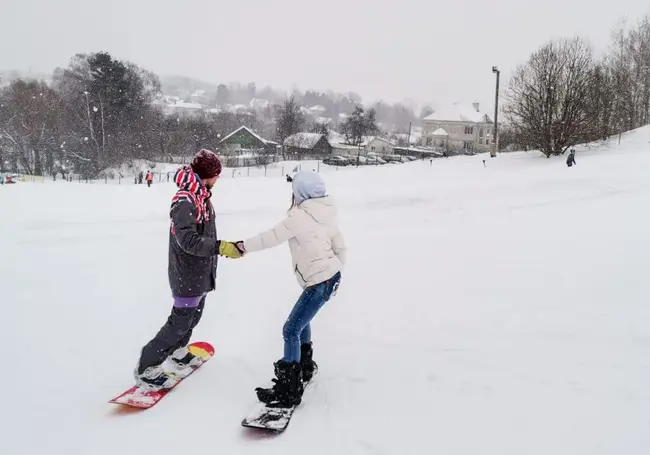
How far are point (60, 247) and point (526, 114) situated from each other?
27.4 metres

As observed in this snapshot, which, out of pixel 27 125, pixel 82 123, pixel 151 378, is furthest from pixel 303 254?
pixel 27 125

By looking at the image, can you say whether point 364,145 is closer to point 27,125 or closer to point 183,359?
point 27,125

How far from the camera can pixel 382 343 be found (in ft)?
15.5

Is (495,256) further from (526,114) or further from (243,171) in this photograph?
(243,171)

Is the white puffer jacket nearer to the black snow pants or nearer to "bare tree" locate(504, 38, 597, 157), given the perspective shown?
the black snow pants

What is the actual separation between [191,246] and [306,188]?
0.96m

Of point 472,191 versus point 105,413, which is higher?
point 472,191

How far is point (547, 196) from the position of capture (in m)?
14.9

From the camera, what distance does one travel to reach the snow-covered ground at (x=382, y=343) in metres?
3.17

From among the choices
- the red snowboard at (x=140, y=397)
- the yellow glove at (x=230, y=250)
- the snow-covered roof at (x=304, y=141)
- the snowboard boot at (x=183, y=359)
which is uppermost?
the snow-covered roof at (x=304, y=141)

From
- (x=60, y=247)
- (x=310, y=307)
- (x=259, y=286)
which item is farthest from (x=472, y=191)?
(x=310, y=307)

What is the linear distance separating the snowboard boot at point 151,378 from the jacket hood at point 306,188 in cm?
182

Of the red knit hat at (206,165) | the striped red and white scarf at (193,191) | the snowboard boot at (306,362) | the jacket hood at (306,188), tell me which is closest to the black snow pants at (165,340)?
the striped red and white scarf at (193,191)

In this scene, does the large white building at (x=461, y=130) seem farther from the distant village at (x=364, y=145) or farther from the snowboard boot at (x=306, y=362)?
the snowboard boot at (x=306, y=362)
